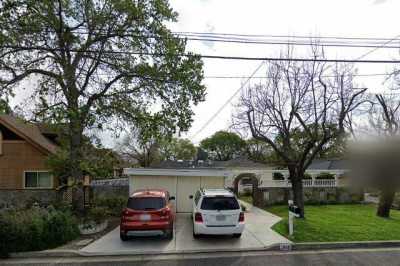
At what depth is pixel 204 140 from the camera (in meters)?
76.4

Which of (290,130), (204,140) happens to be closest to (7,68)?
(290,130)

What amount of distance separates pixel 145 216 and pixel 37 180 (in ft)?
48.6

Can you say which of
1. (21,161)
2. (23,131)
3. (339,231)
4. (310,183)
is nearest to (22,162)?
(21,161)

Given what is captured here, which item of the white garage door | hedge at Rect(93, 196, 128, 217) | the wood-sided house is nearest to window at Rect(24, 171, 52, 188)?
the wood-sided house

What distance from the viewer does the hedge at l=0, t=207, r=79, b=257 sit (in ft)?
32.6

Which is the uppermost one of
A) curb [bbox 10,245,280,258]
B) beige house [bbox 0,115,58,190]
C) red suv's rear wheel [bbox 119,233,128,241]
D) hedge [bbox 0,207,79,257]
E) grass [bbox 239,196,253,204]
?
beige house [bbox 0,115,58,190]

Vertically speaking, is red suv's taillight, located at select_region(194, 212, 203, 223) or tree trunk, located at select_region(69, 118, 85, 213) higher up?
tree trunk, located at select_region(69, 118, 85, 213)

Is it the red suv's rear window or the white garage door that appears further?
the white garage door

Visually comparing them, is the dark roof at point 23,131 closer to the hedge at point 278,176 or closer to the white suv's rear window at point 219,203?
the white suv's rear window at point 219,203

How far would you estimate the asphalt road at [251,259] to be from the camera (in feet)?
30.3

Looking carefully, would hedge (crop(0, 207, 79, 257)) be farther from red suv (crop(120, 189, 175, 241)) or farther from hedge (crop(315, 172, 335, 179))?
hedge (crop(315, 172, 335, 179))

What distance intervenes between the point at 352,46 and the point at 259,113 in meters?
5.63

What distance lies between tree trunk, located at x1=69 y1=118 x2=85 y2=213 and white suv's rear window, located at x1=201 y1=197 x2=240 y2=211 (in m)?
6.42

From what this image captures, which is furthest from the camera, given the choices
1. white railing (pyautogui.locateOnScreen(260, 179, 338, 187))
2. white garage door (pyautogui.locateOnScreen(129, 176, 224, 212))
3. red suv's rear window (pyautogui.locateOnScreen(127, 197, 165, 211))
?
white railing (pyautogui.locateOnScreen(260, 179, 338, 187))
